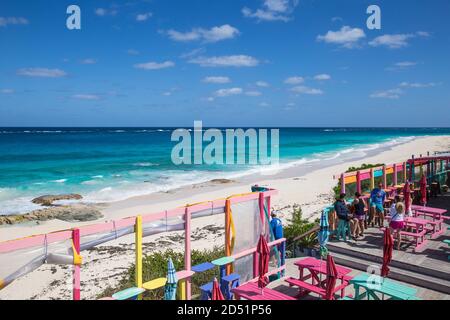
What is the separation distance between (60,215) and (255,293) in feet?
53.2

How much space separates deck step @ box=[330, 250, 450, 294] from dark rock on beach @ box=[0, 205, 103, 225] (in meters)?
14.0

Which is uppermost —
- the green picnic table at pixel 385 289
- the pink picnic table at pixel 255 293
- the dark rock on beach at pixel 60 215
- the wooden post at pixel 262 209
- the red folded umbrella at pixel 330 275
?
the wooden post at pixel 262 209

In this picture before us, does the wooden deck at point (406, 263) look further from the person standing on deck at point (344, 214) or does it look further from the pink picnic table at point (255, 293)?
the pink picnic table at point (255, 293)

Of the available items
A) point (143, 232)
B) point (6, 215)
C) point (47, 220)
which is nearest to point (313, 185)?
point (47, 220)

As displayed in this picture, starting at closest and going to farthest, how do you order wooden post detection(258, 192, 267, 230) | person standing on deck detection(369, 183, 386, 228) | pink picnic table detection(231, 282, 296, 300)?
pink picnic table detection(231, 282, 296, 300) < wooden post detection(258, 192, 267, 230) < person standing on deck detection(369, 183, 386, 228)

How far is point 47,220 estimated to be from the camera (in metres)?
19.7

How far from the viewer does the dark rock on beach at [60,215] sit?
19.4m

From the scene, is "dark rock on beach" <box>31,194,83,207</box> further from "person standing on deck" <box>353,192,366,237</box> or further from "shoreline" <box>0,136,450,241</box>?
"person standing on deck" <box>353,192,366,237</box>

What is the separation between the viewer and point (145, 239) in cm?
1539

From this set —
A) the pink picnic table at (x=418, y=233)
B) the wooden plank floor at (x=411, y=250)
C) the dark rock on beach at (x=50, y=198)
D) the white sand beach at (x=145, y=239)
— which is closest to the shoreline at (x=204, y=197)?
the white sand beach at (x=145, y=239)

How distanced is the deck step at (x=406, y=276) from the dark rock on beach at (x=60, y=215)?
1399 cm

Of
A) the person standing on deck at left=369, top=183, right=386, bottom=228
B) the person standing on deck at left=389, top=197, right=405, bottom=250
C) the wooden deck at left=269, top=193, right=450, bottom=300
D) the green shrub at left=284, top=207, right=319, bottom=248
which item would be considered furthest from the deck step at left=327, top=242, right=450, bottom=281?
the person standing on deck at left=369, top=183, right=386, bottom=228

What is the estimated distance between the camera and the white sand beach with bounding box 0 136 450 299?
10688mm

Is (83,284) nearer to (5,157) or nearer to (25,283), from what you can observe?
(25,283)
